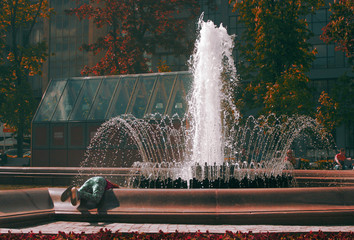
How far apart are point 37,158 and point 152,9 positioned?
1305cm

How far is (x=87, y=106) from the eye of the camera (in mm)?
25609

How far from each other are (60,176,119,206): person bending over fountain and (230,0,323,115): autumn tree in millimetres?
14903

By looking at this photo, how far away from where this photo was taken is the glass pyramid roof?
24.2m

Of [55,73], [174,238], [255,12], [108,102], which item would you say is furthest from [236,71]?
[55,73]

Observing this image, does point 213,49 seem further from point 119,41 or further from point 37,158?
point 119,41

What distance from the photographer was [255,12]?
24312 millimetres

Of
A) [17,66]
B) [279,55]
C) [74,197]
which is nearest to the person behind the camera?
[74,197]

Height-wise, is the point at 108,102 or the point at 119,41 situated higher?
the point at 119,41

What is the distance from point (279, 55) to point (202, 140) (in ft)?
28.4

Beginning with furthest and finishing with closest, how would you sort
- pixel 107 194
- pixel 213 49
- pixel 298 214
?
pixel 213 49
pixel 107 194
pixel 298 214

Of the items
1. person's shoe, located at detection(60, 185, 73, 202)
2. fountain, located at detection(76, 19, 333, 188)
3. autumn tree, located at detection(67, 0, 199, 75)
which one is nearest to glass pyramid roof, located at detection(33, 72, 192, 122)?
fountain, located at detection(76, 19, 333, 188)

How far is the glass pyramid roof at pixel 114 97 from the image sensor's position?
24.2m

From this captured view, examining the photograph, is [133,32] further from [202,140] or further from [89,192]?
[89,192]

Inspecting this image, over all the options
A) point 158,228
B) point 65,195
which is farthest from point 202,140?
point 158,228
